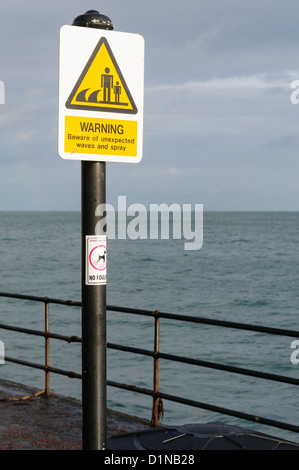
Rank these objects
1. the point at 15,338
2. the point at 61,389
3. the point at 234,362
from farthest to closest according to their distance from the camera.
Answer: the point at 15,338 → the point at 234,362 → the point at 61,389

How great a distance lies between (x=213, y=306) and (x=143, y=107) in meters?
44.2

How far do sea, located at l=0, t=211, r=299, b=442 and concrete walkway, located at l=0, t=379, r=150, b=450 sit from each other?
11.5 meters

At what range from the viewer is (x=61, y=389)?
2083 centimetres

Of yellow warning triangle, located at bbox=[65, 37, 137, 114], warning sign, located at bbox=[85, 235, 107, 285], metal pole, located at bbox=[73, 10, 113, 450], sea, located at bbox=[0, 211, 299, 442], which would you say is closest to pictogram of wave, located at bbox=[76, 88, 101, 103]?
yellow warning triangle, located at bbox=[65, 37, 137, 114]

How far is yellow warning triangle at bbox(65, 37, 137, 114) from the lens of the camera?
3.77 metres

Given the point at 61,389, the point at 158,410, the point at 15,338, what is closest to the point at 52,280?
the point at 15,338

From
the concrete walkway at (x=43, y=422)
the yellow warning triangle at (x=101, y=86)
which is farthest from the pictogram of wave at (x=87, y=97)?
the concrete walkway at (x=43, y=422)

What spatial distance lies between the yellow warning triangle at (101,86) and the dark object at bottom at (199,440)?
178cm

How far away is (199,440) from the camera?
366cm

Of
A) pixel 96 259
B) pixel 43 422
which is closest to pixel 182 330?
pixel 43 422

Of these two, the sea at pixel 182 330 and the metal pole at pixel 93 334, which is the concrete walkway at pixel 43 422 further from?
the sea at pixel 182 330

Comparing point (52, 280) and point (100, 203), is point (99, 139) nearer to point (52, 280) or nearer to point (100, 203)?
point (100, 203)

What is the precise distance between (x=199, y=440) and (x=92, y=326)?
2.66 ft

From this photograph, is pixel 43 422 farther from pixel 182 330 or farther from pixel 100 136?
pixel 182 330
